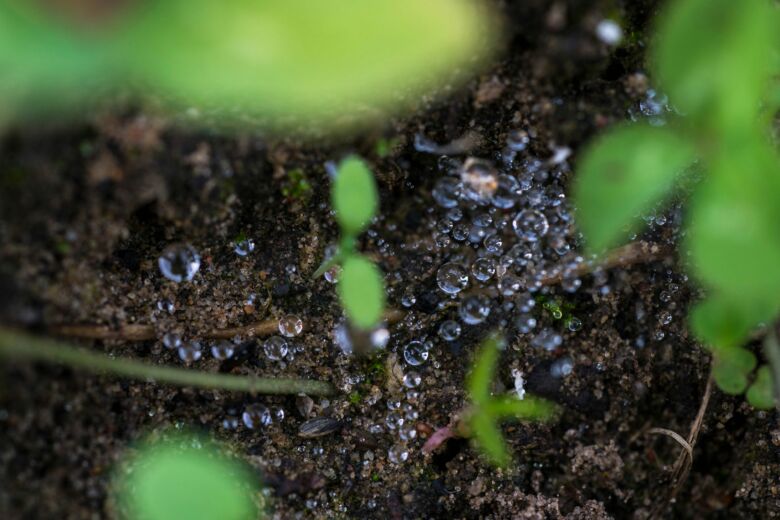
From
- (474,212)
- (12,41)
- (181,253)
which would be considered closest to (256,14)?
(12,41)

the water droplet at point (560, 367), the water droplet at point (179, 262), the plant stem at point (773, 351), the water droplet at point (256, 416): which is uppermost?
the water droplet at point (179, 262)

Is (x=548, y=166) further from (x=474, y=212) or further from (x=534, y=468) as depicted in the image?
(x=534, y=468)

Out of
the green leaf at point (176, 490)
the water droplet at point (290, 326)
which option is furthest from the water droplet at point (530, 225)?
the green leaf at point (176, 490)

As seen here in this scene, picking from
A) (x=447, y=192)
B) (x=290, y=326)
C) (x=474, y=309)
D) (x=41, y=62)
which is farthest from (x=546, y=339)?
(x=41, y=62)

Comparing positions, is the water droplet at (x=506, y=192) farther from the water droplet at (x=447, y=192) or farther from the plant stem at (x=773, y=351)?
the plant stem at (x=773, y=351)

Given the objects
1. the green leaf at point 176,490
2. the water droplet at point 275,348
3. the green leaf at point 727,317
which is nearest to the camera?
the green leaf at point 176,490

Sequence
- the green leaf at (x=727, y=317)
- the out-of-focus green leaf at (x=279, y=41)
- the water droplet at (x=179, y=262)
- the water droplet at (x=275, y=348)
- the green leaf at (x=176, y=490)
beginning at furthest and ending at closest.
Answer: the water droplet at (x=275, y=348)
the water droplet at (x=179, y=262)
the green leaf at (x=727, y=317)
the green leaf at (x=176, y=490)
the out-of-focus green leaf at (x=279, y=41)

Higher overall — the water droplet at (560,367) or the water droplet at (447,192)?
the water droplet at (447,192)
